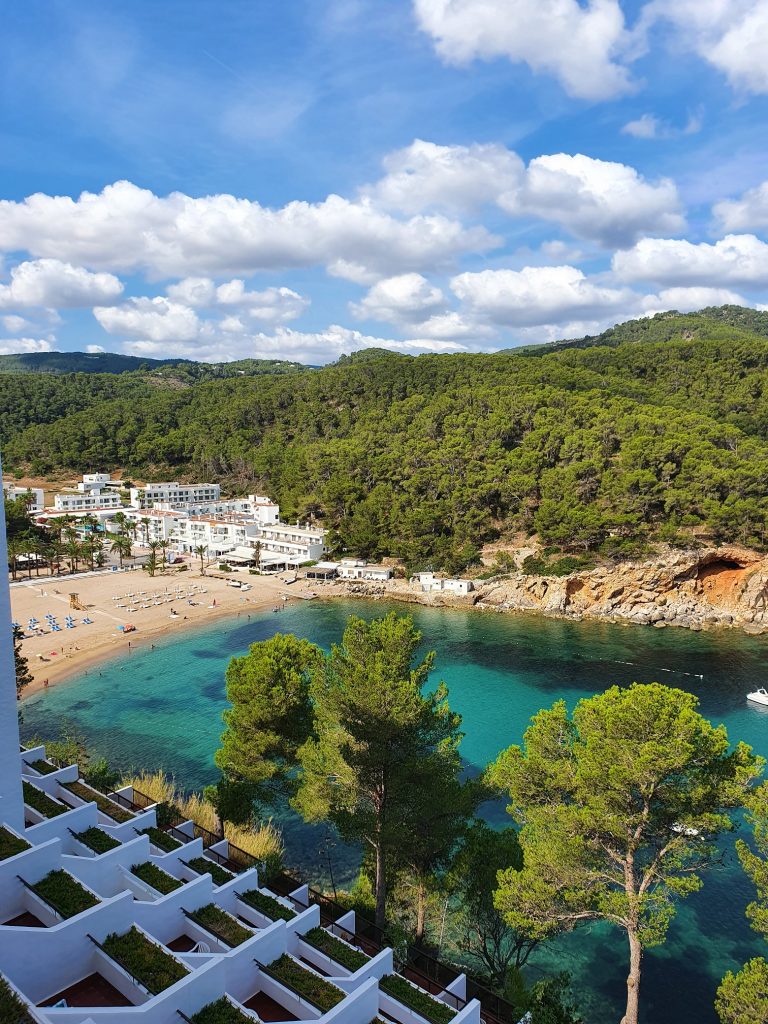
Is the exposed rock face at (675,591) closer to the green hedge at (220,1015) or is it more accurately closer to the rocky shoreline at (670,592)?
the rocky shoreline at (670,592)

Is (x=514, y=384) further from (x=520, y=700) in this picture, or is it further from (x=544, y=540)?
(x=520, y=700)

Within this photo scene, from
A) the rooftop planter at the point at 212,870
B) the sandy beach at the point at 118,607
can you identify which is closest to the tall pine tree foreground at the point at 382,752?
the rooftop planter at the point at 212,870

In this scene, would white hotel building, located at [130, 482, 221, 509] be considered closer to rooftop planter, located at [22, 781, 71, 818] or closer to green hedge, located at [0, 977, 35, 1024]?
rooftop planter, located at [22, 781, 71, 818]

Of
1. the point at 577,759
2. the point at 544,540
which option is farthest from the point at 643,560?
Result: the point at 577,759

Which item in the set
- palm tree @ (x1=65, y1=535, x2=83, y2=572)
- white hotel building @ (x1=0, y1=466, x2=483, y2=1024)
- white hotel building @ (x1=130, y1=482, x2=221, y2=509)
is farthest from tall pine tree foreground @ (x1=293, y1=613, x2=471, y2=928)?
white hotel building @ (x1=130, y1=482, x2=221, y2=509)

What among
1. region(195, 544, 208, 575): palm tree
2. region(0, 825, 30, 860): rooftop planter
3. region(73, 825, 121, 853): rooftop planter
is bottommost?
region(195, 544, 208, 575): palm tree

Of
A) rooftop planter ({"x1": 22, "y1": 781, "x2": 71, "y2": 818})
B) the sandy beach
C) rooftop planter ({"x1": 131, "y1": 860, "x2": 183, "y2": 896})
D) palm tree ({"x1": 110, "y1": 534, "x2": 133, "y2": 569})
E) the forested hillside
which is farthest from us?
palm tree ({"x1": 110, "y1": 534, "x2": 133, "y2": 569})

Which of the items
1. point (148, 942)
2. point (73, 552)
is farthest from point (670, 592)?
point (73, 552)
